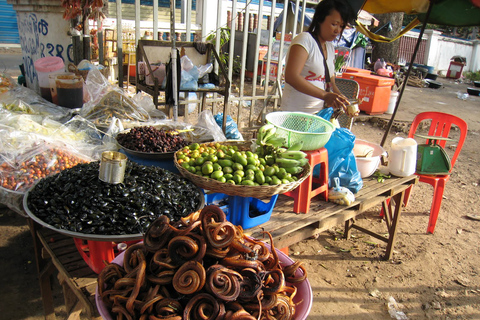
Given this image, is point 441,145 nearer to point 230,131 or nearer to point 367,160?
Answer: point 367,160

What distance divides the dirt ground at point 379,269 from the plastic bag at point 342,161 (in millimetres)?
1070

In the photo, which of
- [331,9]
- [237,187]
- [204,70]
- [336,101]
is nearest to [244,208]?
[237,187]

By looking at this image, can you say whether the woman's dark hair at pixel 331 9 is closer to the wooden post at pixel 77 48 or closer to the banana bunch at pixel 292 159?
the banana bunch at pixel 292 159

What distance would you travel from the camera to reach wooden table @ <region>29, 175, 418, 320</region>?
180 centimetres

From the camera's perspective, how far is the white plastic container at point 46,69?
415 centimetres

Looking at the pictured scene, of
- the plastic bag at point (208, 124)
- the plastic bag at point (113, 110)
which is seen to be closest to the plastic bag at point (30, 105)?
the plastic bag at point (113, 110)

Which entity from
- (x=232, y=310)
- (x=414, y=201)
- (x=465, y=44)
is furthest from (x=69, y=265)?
(x=465, y=44)

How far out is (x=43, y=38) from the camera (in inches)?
182

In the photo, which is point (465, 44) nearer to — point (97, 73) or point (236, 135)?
point (236, 135)

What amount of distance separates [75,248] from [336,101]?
2.35 metres

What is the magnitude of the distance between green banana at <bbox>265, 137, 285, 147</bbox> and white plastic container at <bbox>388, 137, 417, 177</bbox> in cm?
156

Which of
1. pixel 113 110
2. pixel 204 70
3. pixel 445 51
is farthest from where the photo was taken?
pixel 445 51

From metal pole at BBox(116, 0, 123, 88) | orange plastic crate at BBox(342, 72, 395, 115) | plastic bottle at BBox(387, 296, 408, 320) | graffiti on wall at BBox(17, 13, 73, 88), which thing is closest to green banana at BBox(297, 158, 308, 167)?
plastic bottle at BBox(387, 296, 408, 320)

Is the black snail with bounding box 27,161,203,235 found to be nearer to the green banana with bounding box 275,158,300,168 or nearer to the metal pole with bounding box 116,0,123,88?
the green banana with bounding box 275,158,300,168
